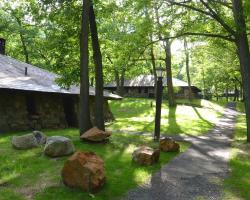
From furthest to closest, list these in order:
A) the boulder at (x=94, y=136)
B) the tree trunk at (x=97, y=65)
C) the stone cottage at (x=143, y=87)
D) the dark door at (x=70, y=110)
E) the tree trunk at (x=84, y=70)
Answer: the stone cottage at (x=143, y=87) → the dark door at (x=70, y=110) → the tree trunk at (x=97, y=65) → the tree trunk at (x=84, y=70) → the boulder at (x=94, y=136)

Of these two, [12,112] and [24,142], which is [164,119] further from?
[24,142]

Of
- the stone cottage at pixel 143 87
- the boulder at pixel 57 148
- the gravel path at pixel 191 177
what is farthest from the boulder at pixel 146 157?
the stone cottage at pixel 143 87

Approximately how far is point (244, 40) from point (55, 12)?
31.1 feet

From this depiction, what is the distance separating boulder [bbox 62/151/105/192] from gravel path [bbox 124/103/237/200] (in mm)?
861

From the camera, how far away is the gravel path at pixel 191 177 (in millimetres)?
8852

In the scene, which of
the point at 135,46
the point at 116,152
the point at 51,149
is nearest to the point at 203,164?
the point at 116,152

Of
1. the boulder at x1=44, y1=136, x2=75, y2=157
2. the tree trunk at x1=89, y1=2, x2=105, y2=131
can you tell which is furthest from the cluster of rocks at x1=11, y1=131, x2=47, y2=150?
the tree trunk at x1=89, y1=2, x2=105, y2=131

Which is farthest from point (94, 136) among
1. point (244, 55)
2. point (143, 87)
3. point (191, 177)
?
point (143, 87)

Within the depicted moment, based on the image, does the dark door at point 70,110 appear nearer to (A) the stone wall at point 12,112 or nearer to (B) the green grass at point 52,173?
(A) the stone wall at point 12,112

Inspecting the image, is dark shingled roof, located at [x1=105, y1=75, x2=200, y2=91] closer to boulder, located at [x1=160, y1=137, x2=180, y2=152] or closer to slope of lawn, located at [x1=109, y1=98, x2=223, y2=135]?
slope of lawn, located at [x1=109, y1=98, x2=223, y2=135]

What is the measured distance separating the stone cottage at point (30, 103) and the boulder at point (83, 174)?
31.1 ft

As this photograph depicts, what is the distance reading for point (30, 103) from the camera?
69.5ft

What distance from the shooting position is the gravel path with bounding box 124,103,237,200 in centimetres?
885

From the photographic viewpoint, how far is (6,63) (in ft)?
79.3
